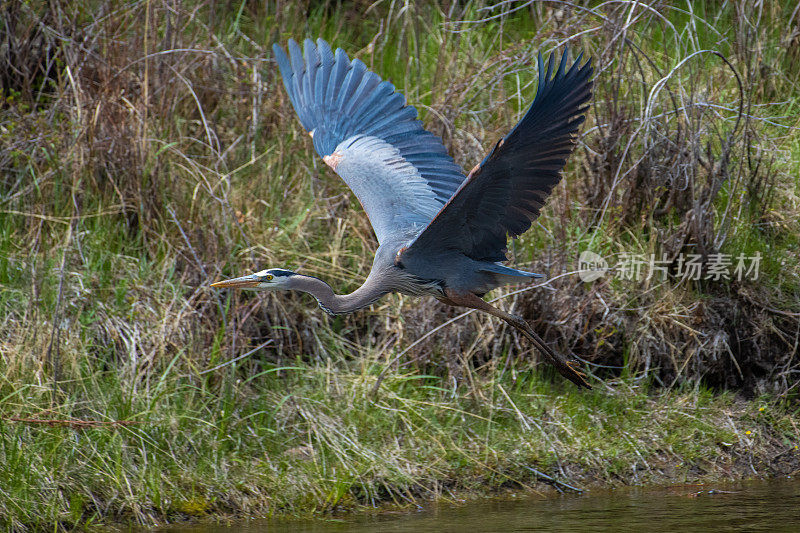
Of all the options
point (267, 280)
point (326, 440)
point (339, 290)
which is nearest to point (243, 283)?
point (267, 280)

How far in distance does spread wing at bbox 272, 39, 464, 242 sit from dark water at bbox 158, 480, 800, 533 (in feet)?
4.81

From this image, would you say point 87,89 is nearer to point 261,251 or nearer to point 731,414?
point 261,251

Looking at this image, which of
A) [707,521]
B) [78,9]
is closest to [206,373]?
[707,521]

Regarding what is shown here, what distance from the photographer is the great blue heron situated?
12.9 ft

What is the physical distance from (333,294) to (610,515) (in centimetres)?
164

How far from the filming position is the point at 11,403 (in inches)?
195

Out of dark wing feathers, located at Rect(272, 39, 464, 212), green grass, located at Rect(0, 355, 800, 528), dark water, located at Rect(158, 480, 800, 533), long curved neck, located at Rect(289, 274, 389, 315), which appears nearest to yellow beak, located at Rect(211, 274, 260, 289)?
long curved neck, located at Rect(289, 274, 389, 315)

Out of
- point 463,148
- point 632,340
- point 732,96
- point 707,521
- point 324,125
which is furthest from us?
point 732,96

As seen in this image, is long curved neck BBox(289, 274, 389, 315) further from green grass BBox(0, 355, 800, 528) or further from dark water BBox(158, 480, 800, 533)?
dark water BBox(158, 480, 800, 533)

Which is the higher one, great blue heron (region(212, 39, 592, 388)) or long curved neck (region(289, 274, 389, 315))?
great blue heron (region(212, 39, 592, 388))

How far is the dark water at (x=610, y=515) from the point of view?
14.2 feet

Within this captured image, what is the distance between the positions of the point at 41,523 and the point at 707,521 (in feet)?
9.58

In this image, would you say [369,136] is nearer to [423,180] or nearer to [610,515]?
[423,180]

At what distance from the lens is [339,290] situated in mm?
6348
